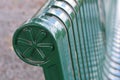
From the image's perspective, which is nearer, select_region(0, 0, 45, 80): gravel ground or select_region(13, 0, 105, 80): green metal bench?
select_region(13, 0, 105, 80): green metal bench

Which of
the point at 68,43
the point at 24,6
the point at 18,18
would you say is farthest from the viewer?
the point at 24,6

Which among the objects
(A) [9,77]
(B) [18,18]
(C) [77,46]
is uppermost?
(B) [18,18]

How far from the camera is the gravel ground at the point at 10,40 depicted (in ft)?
15.0

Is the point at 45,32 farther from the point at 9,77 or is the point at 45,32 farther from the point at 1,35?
the point at 1,35

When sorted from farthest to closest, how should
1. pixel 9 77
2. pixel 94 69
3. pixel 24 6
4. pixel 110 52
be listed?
pixel 24 6
pixel 9 77
pixel 110 52
pixel 94 69

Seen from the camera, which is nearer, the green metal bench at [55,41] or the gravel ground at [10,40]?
the green metal bench at [55,41]

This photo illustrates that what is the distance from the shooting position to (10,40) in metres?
5.57

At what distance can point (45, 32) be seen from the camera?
1.19 m

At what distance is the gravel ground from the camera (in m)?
4.58

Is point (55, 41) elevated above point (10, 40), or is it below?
below

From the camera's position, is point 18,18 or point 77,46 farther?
point 18,18

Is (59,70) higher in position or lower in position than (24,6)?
lower

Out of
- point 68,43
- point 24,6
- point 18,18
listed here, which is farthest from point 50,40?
point 24,6

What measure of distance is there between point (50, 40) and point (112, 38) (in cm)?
247
